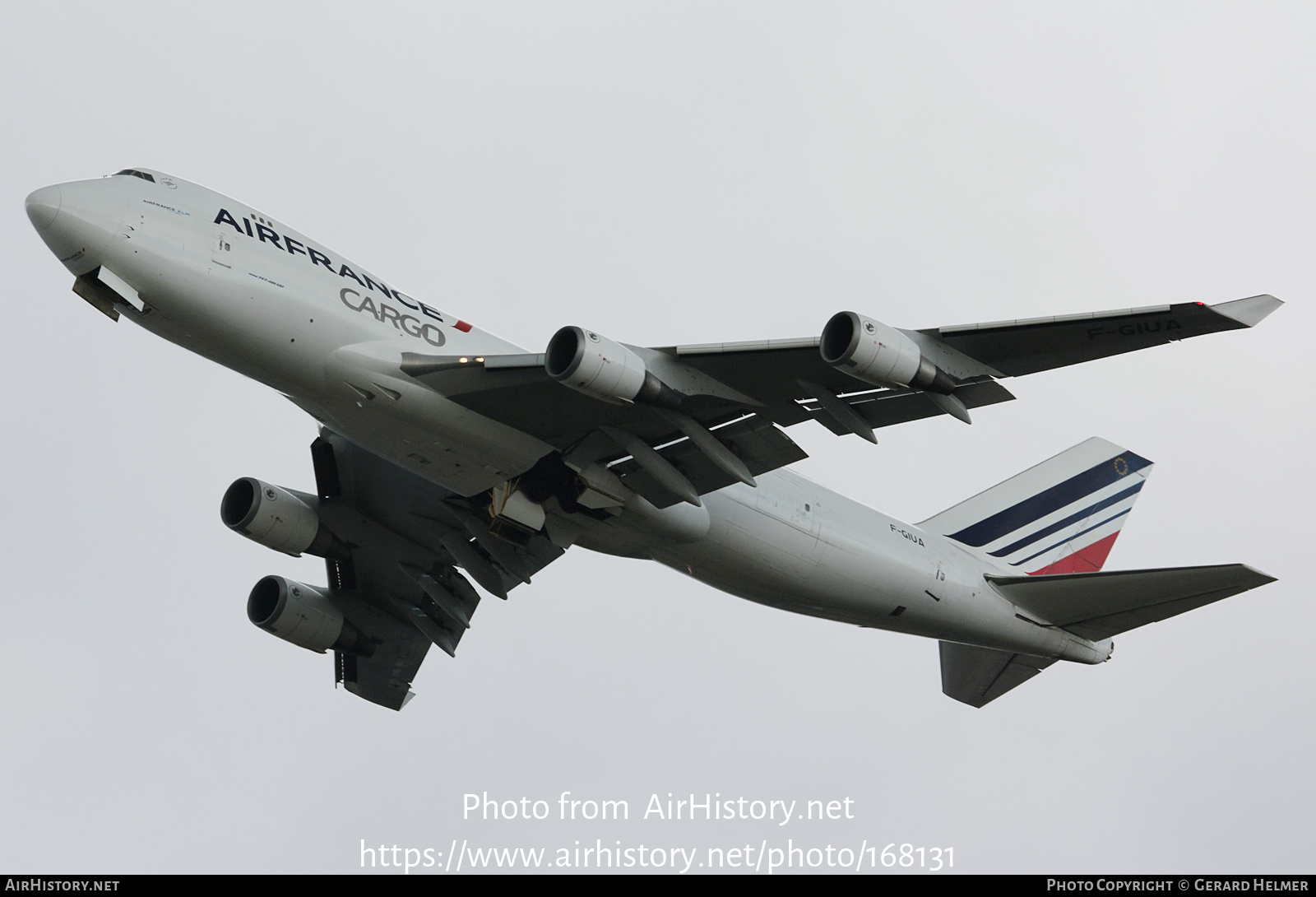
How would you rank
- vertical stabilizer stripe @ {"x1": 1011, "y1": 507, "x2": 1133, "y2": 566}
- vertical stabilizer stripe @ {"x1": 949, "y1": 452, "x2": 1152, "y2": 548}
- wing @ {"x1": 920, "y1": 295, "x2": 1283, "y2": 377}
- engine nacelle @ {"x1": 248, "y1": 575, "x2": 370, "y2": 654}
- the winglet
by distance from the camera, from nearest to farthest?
the winglet → wing @ {"x1": 920, "y1": 295, "x2": 1283, "y2": 377} → engine nacelle @ {"x1": 248, "y1": 575, "x2": 370, "y2": 654} → vertical stabilizer stripe @ {"x1": 949, "y1": 452, "x2": 1152, "y2": 548} → vertical stabilizer stripe @ {"x1": 1011, "y1": 507, "x2": 1133, "y2": 566}

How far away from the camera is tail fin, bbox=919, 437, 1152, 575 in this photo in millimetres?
29844

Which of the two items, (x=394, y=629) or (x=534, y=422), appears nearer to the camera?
(x=534, y=422)

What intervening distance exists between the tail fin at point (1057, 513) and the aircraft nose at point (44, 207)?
724 inches

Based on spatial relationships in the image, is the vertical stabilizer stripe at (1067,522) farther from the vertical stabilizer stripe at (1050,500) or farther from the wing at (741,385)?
the wing at (741,385)

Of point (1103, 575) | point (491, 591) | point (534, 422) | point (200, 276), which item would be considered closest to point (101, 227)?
point (200, 276)

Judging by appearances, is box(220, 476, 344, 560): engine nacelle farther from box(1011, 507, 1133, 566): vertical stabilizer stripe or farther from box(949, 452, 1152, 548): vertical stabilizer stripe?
box(1011, 507, 1133, 566): vertical stabilizer stripe

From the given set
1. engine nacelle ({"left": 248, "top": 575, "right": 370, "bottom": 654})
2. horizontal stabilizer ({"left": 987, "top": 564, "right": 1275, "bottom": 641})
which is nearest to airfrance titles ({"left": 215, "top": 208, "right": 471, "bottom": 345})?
engine nacelle ({"left": 248, "top": 575, "right": 370, "bottom": 654})

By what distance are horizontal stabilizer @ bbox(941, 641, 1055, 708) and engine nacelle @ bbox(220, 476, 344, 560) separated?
1390 cm

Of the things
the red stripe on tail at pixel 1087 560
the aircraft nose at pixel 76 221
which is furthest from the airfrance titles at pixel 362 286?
the red stripe on tail at pixel 1087 560

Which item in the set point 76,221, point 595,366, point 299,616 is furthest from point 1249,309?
point 299,616

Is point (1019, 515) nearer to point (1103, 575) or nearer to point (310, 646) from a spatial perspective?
point (1103, 575)

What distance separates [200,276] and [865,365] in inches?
394

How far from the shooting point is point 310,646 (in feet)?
96.1

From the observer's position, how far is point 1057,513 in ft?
102
